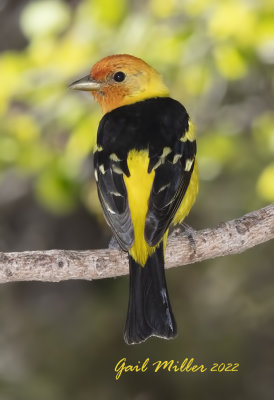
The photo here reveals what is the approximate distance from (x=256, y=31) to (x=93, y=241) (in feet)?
11.1

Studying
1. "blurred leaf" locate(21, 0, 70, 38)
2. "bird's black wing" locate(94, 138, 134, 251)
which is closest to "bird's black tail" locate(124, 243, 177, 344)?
"bird's black wing" locate(94, 138, 134, 251)

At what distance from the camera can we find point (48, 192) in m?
6.46

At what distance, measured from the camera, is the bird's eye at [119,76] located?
5406 mm

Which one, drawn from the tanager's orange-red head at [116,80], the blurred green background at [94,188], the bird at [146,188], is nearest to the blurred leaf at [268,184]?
the blurred green background at [94,188]

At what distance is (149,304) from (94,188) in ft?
8.54

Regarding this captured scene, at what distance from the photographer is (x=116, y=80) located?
17.8 feet

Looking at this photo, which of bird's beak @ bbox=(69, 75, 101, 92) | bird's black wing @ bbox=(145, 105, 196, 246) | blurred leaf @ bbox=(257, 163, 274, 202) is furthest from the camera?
blurred leaf @ bbox=(257, 163, 274, 202)

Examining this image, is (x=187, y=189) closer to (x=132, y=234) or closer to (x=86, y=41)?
(x=132, y=234)

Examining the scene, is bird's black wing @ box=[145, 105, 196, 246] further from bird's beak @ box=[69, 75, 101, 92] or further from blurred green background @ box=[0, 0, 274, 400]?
blurred green background @ box=[0, 0, 274, 400]

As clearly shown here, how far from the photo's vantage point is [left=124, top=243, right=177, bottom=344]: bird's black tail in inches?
175

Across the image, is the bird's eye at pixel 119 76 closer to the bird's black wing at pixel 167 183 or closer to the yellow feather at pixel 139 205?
the bird's black wing at pixel 167 183

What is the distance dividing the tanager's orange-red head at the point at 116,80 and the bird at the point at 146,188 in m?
0.17

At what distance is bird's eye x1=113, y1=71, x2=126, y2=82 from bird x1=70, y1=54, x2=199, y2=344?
24 cm

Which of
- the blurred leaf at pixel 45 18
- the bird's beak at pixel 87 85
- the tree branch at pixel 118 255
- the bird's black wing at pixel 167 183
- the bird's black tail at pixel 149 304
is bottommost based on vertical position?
the bird's black tail at pixel 149 304
